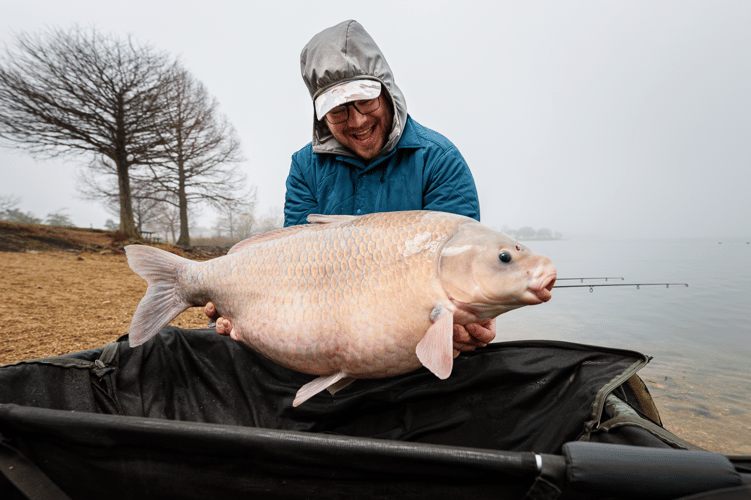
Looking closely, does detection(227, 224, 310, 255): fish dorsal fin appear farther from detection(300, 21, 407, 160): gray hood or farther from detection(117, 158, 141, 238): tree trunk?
detection(117, 158, 141, 238): tree trunk

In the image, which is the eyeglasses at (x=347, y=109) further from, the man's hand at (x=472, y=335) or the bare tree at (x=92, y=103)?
the bare tree at (x=92, y=103)

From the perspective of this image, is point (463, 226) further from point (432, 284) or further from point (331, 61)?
point (331, 61)

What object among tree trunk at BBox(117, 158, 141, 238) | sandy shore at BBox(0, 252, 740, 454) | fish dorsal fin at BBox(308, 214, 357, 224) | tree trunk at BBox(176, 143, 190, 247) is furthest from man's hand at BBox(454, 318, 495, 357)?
tree trunk at BBox(176, 143, 190, 247)

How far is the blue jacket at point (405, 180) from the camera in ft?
4.50

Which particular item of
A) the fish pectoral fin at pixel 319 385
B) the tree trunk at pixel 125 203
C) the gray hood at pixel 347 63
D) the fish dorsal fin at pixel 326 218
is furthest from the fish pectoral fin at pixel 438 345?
the tree trunk at pixel 125 203

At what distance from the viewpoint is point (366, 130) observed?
1366 mm

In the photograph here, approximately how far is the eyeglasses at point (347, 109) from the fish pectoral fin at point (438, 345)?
29.4 inches

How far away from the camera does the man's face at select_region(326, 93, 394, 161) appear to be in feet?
4.34

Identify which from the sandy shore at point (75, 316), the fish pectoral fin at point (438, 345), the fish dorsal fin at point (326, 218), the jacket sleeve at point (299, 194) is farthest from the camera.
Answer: the sandy shore at point (75, 316)

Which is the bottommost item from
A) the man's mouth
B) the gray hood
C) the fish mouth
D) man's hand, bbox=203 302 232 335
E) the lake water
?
the lake water

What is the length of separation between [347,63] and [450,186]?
0.53 m

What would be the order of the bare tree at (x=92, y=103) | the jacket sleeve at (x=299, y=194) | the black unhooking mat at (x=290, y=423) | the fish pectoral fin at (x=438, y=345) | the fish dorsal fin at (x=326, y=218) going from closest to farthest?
1. the black unhooking mat at (x=290, y=423)
2. the fish pectoral fin at (x=438, y=345)
3. the fish dorsal fin at (x=326, y=218)
4. the jacket sleeve at (x=299, y=194)
5. the bare tree at (x=92, y=103)

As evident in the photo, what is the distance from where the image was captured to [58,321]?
7.99 ft

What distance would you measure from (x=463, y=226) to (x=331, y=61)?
2.36 ft
